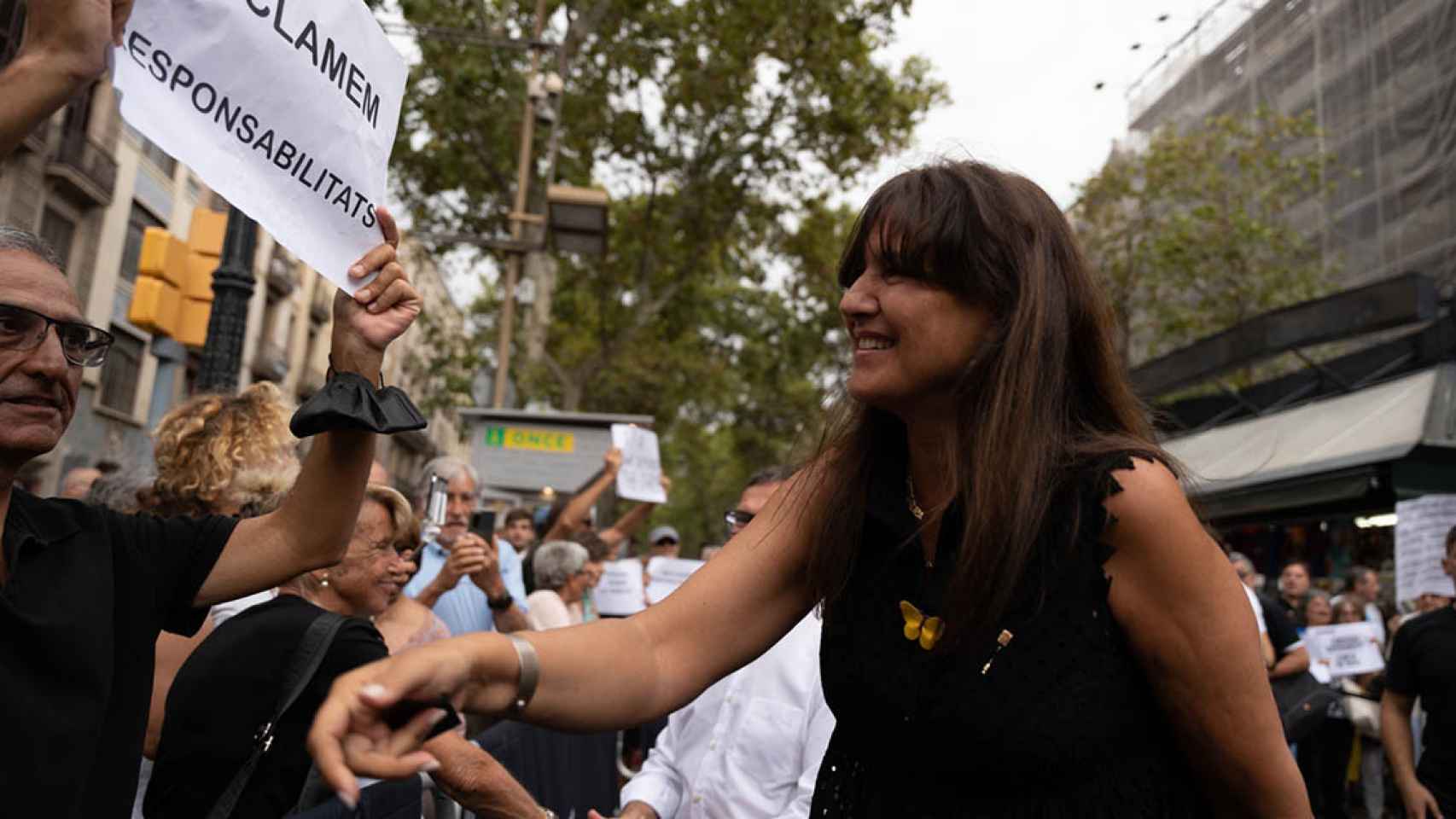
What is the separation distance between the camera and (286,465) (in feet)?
10.8

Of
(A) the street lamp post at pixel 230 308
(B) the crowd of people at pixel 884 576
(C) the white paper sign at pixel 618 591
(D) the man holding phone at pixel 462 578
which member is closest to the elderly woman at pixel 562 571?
(D) the man holding phone at pixel 462 578

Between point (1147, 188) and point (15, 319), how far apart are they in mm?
23112

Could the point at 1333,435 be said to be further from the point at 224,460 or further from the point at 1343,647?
the point at 224,460

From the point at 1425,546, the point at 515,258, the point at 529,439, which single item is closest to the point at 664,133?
the point at 515,258

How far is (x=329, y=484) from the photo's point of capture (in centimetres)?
219

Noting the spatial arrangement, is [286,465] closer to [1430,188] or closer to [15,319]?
[15,319]

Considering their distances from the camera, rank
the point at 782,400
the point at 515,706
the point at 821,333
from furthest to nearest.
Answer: the point at 782,400 → the point at 821,333 → the point at 515,706

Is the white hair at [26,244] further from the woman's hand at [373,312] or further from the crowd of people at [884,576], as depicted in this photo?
the woman's hand at [373,312]

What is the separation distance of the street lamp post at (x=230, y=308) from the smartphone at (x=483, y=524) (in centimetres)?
142

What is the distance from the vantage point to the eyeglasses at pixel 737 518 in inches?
152

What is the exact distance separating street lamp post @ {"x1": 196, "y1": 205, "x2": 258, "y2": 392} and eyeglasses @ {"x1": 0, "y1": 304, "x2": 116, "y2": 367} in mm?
3876

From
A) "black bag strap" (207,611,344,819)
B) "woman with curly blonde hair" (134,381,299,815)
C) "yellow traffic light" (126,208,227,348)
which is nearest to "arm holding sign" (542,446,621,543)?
"yellow traffic light" (126,208,227,348)

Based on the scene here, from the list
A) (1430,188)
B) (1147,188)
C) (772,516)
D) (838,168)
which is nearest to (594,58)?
(838,168)

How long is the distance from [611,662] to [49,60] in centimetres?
115
